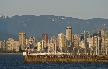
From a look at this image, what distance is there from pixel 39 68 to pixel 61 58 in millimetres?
41543

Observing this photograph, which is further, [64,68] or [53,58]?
[53,58]

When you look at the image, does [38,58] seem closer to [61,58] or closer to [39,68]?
[61,58]

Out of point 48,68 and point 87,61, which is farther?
point 87,61

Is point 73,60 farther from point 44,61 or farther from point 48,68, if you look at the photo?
point 48,68

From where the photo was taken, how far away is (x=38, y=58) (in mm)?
164875

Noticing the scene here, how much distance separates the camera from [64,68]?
409 ft

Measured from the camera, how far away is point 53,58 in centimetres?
16612

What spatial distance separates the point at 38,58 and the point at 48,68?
1585 inches

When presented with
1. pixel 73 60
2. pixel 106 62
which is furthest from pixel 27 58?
pixel 106 62

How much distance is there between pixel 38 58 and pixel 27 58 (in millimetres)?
3732

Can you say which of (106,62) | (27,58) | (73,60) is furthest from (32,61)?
(106,62)

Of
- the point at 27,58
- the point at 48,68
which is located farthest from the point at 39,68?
the point at 27,58

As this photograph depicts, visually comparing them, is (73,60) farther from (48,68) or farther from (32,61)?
(48,68)

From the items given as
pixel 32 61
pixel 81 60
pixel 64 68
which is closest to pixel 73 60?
pixel 81 60
